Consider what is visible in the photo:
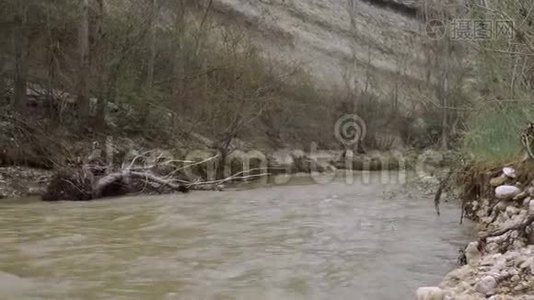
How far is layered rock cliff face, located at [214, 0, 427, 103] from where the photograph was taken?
124ft

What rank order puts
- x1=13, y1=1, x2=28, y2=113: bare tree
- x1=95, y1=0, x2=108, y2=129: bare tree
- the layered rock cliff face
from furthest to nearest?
1. the layered rock cliff face
2. x1=95, y1=0, x2=108, y2=129: bare tree
3. x1=13, y1=1, x2=28, y2=113: bare tree

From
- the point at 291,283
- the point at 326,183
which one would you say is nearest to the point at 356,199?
the point at 326,183

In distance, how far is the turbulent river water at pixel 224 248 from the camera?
5.49 metres

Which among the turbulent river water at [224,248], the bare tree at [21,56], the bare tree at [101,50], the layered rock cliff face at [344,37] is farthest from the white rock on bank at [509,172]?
the layered rock cliff face at [344,37]

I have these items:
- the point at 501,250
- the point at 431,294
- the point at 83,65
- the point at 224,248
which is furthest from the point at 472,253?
the point at 83,65

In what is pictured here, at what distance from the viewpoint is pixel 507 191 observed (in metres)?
7.39

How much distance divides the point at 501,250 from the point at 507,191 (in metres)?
→ 1.92

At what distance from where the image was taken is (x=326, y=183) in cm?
1820

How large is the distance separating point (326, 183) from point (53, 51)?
825 cm

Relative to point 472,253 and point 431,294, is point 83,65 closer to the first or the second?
point 472,253

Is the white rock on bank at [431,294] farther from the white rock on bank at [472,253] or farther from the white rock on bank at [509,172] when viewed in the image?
the white rock on bank at [509,172]

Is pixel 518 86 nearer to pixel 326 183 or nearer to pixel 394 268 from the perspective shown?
pixel 394 268

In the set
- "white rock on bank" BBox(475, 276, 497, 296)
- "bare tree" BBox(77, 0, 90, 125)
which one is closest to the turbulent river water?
"white rock on bank" BBox(475, 276, 497, 296)

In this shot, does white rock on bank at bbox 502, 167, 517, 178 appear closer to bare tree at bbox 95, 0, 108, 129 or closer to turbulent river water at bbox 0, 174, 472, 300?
turbulent river water at bbox 0, 174, 472, 300
